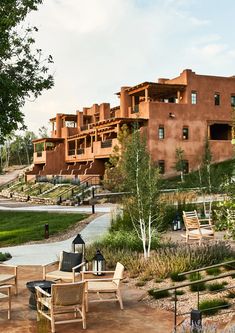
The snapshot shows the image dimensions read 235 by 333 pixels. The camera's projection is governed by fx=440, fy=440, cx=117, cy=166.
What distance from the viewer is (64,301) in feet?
23.8

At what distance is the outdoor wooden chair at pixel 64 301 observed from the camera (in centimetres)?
714

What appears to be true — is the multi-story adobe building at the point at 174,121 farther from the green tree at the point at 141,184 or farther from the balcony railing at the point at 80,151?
the green tree at the point at 141,184

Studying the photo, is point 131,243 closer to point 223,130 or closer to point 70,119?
point 223,130

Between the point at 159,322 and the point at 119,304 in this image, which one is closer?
the point at 159,322

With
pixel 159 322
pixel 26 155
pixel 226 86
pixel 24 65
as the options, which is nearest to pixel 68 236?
pixel 24 65

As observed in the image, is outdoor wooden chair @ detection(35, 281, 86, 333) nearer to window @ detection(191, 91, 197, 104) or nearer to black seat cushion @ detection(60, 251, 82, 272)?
black seat cushion @ detection(60, 251, 82, 272)

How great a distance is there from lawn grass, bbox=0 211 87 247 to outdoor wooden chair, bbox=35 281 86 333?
10.1 meters

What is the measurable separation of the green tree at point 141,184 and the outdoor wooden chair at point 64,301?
461 centimetres

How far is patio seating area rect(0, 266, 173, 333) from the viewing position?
23.6 feet

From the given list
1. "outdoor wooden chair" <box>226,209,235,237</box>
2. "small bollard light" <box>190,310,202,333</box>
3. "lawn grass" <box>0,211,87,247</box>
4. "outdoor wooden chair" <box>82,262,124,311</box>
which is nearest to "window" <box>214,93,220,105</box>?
"lawn grass" <box>0,211,87,247</box>

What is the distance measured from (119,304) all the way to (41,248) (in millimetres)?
7938

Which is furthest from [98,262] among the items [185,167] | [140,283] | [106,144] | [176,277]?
[106,144]

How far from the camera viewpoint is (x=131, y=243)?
13.5 metres

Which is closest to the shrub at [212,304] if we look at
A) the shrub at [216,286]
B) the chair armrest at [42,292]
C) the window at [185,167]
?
the shrub at [216,286]
